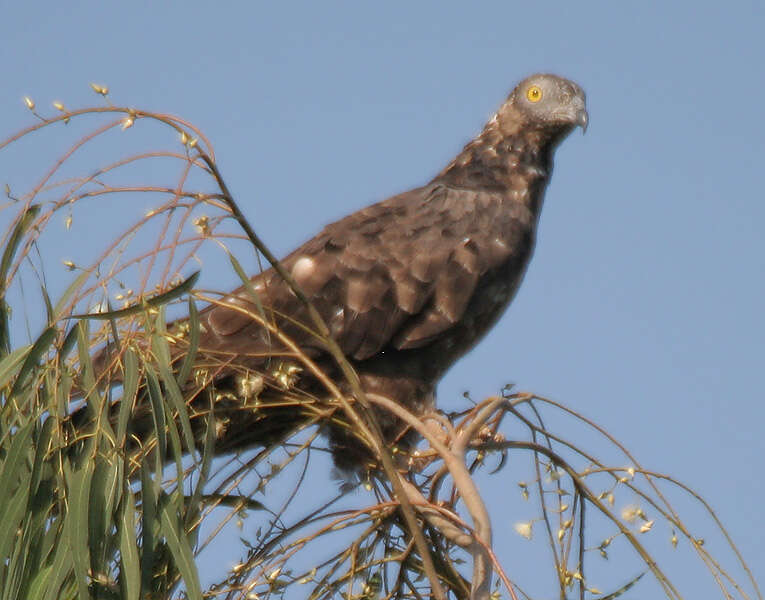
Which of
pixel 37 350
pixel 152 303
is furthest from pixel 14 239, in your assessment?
Result: pixel 152 303

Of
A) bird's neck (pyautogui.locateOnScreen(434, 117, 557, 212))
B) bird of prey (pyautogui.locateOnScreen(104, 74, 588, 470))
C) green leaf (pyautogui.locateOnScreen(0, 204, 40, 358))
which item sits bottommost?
green leaf (pyautogui.locateOnScreen(0, 204, 40, 358))

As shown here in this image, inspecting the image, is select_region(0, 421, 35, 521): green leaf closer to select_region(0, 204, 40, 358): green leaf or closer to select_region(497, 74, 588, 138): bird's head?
select_region(0, 204, 40, 358): green leaf

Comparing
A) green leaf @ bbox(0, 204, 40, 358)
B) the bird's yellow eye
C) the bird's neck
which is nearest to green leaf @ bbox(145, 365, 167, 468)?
green leaf @ bbox(0, 204, 40, 358)

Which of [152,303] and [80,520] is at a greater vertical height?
[152,303]

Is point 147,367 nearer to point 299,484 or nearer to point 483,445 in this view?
point 299,484

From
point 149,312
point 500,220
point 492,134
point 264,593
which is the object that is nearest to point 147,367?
point 149,312

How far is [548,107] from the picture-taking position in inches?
232

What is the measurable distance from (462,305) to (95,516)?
7.26 ft

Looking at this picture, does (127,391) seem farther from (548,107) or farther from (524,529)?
(548,107)

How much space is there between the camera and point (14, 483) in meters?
2.89

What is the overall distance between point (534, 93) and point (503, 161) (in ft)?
1.62

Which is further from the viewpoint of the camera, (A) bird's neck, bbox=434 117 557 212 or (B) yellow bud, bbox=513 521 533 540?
(A) bird's neck, bbox=434 117 557 212

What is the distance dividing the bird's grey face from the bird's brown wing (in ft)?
3.15

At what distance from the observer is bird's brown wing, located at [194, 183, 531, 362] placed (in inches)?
186
